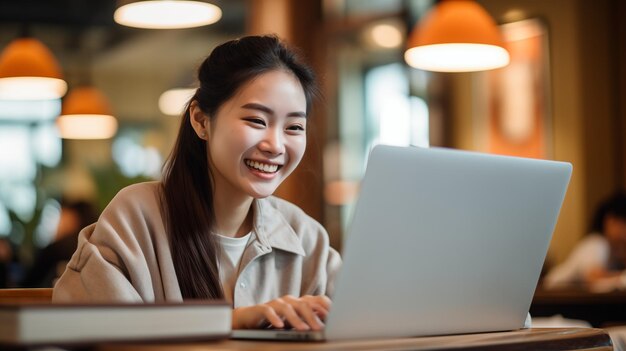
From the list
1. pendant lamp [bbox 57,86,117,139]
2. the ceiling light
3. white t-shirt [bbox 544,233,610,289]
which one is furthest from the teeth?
the ceiling light

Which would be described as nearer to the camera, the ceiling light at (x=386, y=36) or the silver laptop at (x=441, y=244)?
the silver laptop at (x=441, y=244)

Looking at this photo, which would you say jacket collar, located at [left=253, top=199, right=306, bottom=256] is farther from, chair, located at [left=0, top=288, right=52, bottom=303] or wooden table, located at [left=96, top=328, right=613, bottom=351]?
wooden table, located at [left=96, top=328, right=613, bottom=351]

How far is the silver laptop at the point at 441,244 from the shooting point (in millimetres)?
1174

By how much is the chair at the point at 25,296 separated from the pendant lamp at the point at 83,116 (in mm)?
6221

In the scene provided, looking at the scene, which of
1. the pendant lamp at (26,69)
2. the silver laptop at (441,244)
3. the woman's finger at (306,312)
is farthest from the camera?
the pendant lamp at (26,69)

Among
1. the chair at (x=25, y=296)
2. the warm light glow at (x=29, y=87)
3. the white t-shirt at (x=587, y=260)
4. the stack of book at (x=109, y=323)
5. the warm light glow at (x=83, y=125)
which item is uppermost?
the warm light glow at (x=29, y=87)

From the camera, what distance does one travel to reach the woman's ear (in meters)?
1.85

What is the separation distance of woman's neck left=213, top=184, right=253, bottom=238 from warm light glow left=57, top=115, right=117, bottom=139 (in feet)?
20.8

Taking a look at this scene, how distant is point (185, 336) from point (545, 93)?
6.26 metres

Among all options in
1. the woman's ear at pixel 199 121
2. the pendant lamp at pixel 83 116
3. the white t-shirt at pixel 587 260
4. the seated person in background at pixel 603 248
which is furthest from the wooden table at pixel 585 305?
the pendant lamp at pixel 83 116

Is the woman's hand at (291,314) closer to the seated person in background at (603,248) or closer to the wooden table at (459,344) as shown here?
the wooden table at (459,344)

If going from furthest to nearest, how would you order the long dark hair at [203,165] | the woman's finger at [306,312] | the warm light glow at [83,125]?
the warm light glow at [83,125] < the long dark hair at [203,165] < the woman's finger at [306,312]

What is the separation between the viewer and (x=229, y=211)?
1816 millimetres

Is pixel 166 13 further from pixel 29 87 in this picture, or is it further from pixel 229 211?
pixel 29 87
